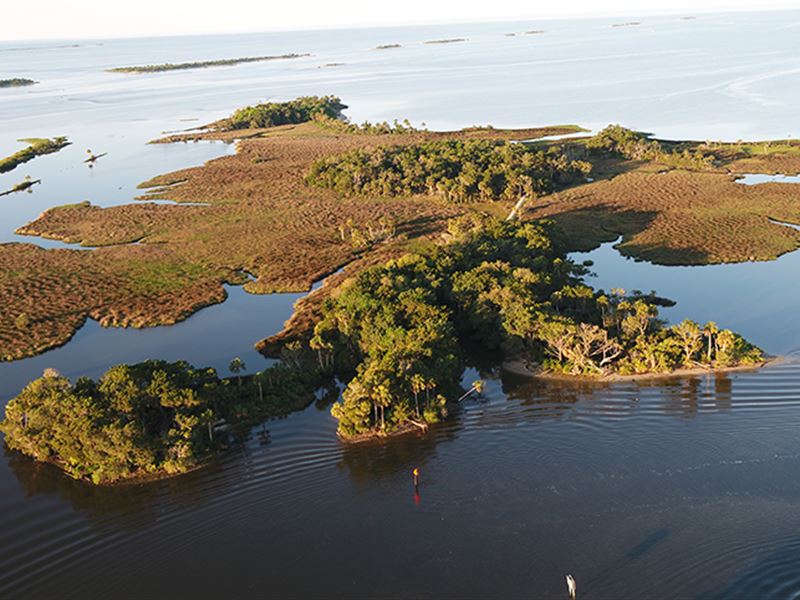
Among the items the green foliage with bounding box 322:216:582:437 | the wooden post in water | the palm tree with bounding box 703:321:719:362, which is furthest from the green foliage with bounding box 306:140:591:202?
the wooden post in water

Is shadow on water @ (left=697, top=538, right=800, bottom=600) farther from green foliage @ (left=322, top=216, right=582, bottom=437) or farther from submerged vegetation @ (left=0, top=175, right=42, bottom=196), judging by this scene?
submerged vegetation @ (left=0, top=175, right=42, bottom=196)

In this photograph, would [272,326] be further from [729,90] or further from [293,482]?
[729,90]

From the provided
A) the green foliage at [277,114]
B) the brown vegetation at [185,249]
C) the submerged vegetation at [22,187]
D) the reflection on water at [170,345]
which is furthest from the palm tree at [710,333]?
the green foliage at [277,114]

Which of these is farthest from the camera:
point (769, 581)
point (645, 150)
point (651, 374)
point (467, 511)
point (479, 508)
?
point (645, 150)

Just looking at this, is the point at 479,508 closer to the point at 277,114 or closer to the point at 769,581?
the point at 769,581

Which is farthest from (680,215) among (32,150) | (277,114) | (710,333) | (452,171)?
(32,150)

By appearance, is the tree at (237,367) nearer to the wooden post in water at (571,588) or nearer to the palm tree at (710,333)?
the wooden post in water at (571,588)
